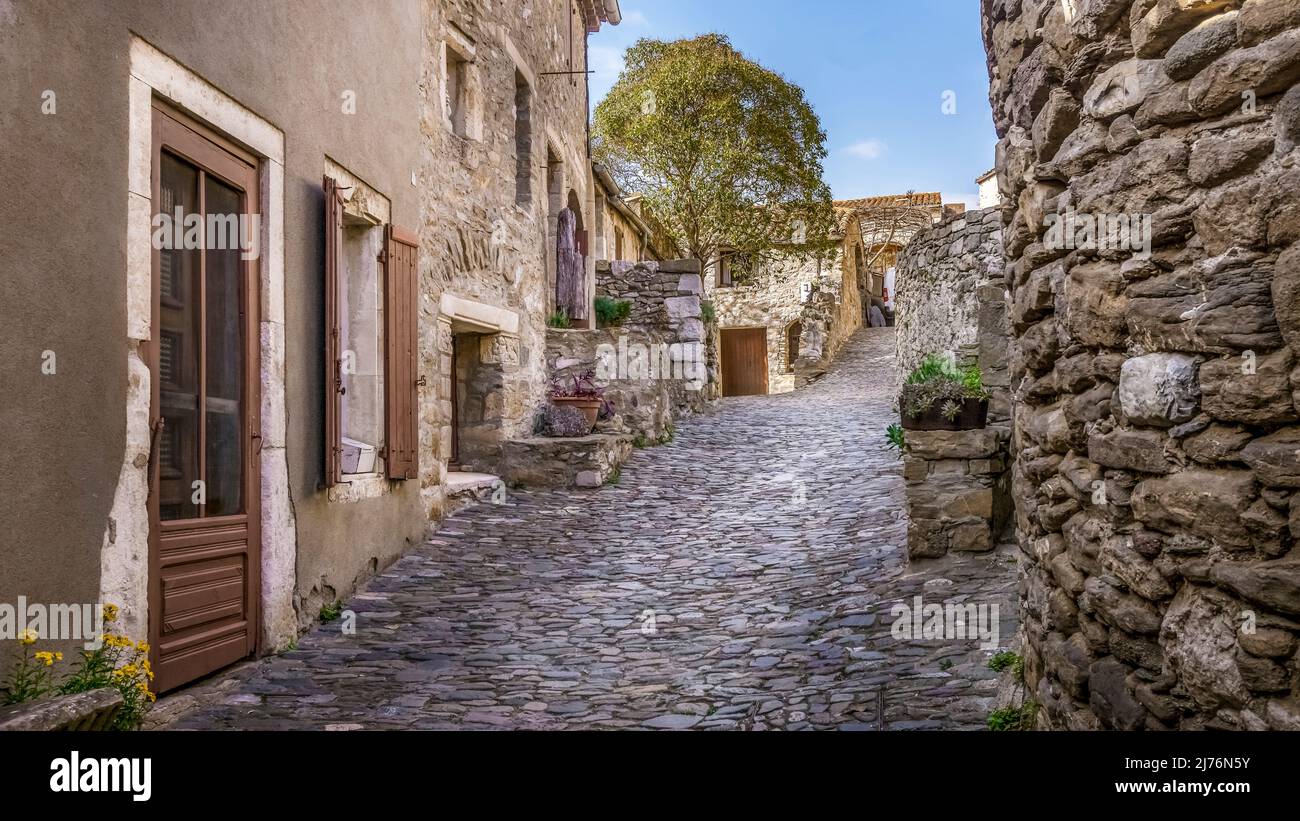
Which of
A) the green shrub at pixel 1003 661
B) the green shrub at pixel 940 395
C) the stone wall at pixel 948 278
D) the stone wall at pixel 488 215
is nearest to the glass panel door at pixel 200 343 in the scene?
the stone wall at pixel 488 215

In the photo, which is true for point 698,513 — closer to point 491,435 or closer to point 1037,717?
point 491,435

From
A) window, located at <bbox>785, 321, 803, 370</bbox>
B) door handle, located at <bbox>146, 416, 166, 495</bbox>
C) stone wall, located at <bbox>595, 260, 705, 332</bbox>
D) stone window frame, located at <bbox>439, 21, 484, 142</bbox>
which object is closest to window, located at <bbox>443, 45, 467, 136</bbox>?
stone window frame, located at <bbox>439, 21, 484, 142</bbox>

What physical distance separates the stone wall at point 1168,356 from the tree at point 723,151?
53.0 feet

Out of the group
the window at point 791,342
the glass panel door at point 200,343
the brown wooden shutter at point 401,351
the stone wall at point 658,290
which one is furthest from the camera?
the window at point 791,342

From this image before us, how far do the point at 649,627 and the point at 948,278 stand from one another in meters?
7.65

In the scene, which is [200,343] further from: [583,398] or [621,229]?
[621,229]

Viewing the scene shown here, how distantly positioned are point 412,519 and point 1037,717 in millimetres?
5163

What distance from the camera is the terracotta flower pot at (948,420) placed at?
6.19m

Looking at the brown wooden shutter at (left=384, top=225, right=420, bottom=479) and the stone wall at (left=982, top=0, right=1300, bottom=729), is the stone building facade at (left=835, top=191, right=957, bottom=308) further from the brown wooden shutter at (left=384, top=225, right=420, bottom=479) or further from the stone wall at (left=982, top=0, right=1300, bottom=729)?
the stone wall at (left=982, top=0, right=1300, bottom=729)

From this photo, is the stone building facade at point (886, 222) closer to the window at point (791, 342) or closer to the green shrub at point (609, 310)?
the window at point (791, 342)

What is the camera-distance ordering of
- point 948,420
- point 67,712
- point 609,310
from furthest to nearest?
point 609,310, point 948,420, point 67,712

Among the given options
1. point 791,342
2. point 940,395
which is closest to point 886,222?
point 791,342

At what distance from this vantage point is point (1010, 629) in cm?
470

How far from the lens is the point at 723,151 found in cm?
1878
